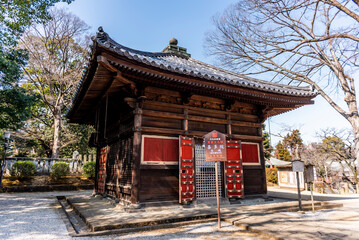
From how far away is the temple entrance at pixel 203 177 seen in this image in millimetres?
7793

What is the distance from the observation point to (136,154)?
6680 millimetres

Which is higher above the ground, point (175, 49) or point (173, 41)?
point (173, 41)

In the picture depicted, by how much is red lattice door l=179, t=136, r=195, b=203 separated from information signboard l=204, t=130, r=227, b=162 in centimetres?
180

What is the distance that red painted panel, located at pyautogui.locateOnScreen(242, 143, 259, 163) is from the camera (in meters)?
8.72

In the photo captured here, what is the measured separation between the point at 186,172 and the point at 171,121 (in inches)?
73.0

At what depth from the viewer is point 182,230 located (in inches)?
199

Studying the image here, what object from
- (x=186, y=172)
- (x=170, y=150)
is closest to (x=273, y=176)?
(x=186, y=172)

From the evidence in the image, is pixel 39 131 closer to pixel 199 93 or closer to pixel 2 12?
pixel 2 12

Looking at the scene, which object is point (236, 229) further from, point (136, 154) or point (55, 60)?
point (55, 60)

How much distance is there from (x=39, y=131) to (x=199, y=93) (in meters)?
20.6

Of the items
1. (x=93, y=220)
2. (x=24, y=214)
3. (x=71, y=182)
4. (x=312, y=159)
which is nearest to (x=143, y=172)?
(x=93, y=220)

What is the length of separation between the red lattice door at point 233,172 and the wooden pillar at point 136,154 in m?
3.42

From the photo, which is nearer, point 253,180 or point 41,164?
point 253,180

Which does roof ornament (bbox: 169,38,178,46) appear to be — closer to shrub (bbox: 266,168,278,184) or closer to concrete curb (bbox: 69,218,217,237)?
concrete curb (bbox: 69,218,217,237)
